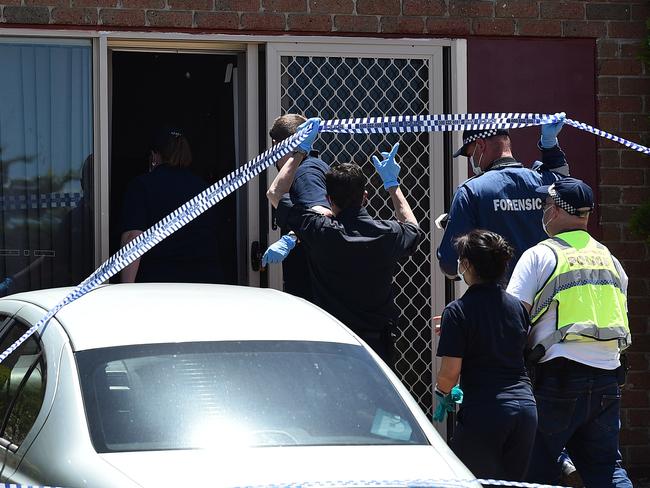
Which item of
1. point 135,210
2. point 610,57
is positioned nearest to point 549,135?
point 610,57

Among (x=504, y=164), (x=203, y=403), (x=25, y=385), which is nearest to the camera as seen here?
(x=203, y=403)

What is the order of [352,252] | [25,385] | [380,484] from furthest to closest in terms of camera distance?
[352,252] < [25,385] < [380,484]

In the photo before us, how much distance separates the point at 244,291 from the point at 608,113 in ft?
12.4

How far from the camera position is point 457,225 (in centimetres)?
578

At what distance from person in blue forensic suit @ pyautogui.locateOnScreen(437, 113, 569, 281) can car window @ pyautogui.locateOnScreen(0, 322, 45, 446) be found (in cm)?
225

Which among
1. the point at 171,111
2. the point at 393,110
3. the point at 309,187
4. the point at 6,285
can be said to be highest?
the point at 171,111

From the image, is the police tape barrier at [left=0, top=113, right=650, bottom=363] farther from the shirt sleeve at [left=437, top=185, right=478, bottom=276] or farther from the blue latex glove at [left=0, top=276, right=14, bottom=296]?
the blue latex glove at [left=0, top=276, right=14, bottom=296]

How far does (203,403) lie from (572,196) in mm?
2237

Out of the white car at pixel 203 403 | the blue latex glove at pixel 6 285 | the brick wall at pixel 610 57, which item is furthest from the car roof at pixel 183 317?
the brick wall at pixel 610 57

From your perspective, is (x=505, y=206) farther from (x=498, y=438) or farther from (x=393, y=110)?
(x=393, y=110)

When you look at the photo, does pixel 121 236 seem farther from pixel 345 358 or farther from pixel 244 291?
pixel 345 358

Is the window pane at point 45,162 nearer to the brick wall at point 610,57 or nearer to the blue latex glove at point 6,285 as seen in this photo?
the blue latex glove at point 6,285

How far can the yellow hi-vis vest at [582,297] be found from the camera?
5.10 m

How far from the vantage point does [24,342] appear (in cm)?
441
